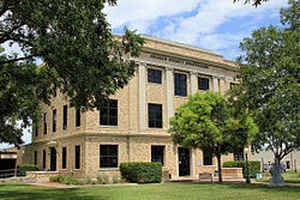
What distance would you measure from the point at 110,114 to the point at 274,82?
1457 centimetres

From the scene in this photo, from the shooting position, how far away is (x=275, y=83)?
21.2 meters

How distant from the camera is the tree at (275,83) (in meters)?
20.0

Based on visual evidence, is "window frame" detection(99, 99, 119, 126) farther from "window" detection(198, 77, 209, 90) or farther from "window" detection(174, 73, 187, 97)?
"window" detection(198, 77, 209, 90)

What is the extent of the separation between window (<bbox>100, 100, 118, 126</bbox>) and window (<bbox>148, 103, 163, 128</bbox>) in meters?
3.49

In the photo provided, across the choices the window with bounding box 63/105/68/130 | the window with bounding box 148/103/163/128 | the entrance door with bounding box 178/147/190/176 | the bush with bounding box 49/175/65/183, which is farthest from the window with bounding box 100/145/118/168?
the entrance door with bounding box 178/147/190/176

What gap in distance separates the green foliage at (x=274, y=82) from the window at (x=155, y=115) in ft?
34.2

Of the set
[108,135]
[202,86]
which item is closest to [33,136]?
[108,135]

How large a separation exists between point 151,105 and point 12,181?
1475 centimetres

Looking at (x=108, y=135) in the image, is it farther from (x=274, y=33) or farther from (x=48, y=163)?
(x=274, y=33)

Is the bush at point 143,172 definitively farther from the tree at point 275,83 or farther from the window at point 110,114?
the tree at point 275,83

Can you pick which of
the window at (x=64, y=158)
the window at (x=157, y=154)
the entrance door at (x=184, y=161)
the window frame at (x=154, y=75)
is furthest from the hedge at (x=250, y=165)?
the window at (x=64, y=158)

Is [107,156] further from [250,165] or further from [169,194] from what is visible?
[250,165]

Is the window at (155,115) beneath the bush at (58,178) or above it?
above

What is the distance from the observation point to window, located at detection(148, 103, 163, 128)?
3269 centimetres
